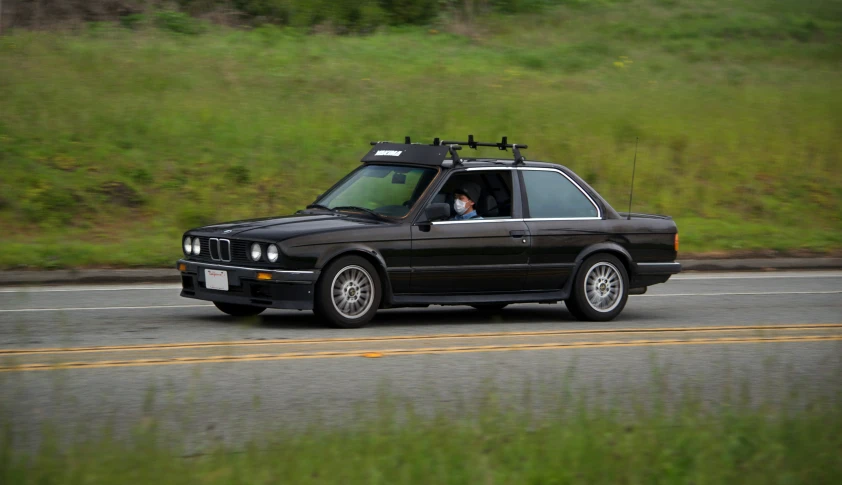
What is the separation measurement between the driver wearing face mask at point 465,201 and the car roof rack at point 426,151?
27 centimetres

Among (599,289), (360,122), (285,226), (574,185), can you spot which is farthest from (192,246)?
(360,122)

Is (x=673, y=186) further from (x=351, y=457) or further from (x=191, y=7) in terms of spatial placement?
(x=351, y=457)

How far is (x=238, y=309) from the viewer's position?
1057 centimetres

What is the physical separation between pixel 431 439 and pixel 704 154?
1879 centimetres

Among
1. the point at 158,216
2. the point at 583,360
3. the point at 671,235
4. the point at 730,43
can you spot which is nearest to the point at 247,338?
the point at 583,360

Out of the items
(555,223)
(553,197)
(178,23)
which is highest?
(178,23)

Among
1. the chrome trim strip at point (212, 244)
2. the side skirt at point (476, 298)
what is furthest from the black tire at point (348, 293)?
the chrome trim strip at point (212, 244)

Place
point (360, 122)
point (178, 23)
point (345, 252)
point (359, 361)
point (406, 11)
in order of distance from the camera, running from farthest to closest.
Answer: point (406, 11)
point (178, 23)
point (360, 122)
point (345, 252)
point (359, 361)

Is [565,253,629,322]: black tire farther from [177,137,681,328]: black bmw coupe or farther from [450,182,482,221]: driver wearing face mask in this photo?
[450,182,482,221]: driver wearing face mask

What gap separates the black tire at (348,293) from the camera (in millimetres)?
9656

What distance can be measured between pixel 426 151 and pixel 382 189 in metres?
0.56

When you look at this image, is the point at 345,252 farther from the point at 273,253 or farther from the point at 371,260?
the point at 273,253

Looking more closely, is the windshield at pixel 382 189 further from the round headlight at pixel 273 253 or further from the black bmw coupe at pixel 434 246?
the round headlight at pixel 273 253

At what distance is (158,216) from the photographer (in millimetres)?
16969
